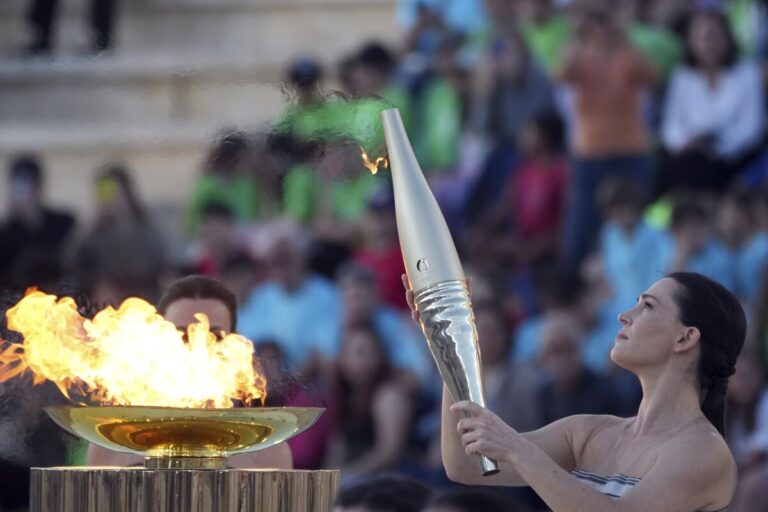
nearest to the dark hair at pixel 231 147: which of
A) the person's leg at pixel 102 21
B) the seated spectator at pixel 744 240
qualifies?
the seated spectator at pixel 744 240

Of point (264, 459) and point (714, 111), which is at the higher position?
point (714, 111)

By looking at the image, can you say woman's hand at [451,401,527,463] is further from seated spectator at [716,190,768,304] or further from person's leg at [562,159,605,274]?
person's leg at [562,159,605,274]

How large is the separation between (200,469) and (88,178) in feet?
25.3

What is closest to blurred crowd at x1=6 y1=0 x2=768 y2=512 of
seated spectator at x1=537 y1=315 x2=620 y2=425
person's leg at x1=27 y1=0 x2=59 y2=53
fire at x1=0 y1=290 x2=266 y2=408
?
seated spectator at x1=537 y1=315 x2=620 y2=425

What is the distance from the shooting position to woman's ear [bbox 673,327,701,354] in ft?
10.2

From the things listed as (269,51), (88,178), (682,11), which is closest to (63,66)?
(88,178)

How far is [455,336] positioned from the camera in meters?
2.96

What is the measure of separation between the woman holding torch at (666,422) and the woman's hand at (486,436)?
4cm

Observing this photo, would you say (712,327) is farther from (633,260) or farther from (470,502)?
(633,260)

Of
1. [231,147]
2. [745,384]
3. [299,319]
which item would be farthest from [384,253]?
[231,147]

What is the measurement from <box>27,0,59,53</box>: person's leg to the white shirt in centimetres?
437

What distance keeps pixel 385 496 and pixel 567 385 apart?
3308mm

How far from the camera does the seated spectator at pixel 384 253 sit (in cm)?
781

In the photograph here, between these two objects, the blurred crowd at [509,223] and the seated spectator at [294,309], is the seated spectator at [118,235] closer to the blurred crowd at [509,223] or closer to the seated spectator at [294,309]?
the blurred crowd at [509,223]
